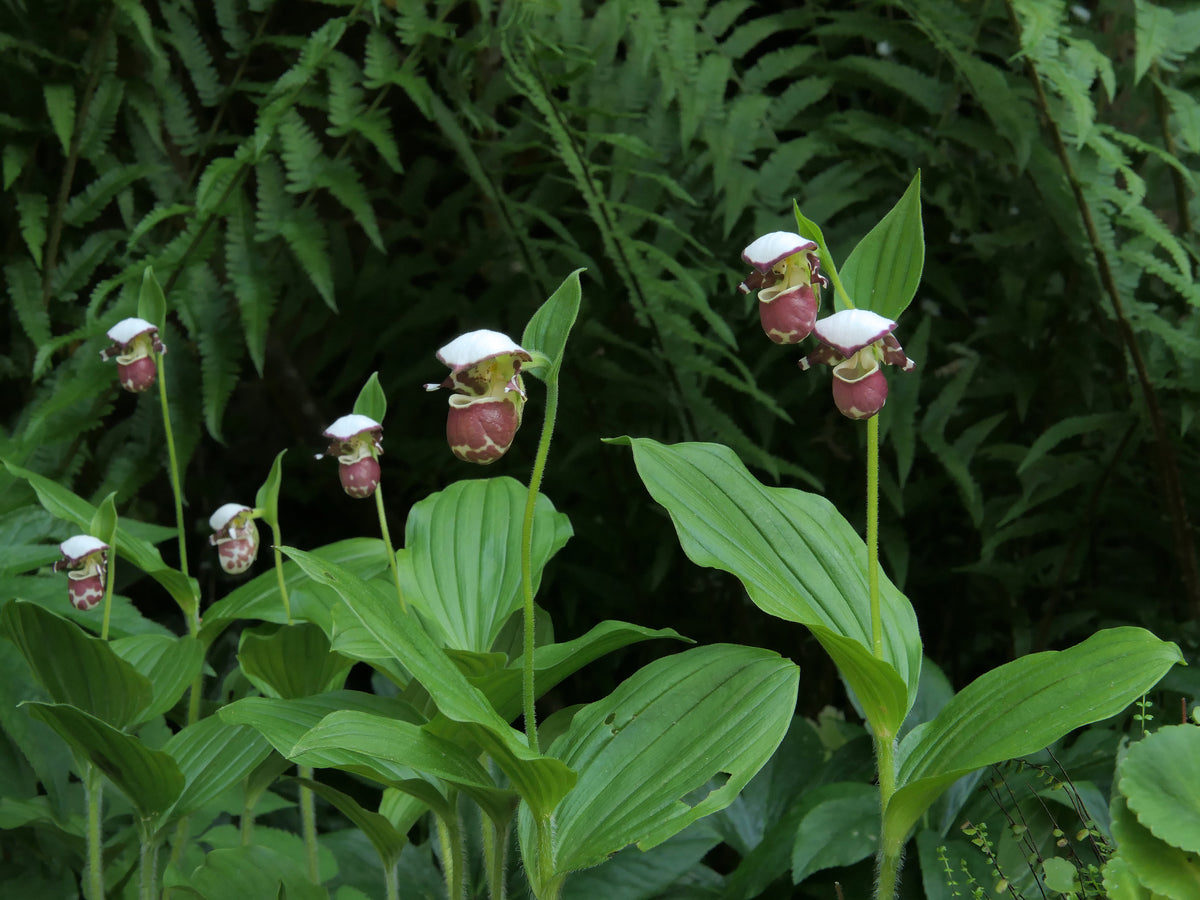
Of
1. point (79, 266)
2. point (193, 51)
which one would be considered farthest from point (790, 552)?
point (193, 51)

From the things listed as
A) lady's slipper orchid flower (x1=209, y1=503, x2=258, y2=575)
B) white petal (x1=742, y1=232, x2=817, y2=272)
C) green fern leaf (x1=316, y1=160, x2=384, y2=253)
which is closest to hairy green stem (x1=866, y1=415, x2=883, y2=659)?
white petal (x1=742, y1=232, x2=817, y2=272)

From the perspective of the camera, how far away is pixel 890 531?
148 cm

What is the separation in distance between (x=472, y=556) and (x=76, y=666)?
0.37m

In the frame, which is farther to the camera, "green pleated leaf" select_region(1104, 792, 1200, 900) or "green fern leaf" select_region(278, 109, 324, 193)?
"green fern leaf" select_region(278, 109, 324, 193)

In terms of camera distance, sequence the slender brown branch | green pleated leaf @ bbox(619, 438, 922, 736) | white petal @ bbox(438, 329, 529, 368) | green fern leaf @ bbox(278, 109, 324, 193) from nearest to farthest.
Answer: white petal @ bbox(438, 329, 529, 368) → green pleated leaf @ bbox(619, 438, 922, 736) → the slender brown branch → green fern leaf @ bbox(278, 109, 324, 193)

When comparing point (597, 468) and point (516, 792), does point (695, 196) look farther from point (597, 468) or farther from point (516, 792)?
point (516, 792)

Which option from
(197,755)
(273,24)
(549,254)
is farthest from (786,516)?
(273,24)

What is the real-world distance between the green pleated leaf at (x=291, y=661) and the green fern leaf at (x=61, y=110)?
0.87 metres

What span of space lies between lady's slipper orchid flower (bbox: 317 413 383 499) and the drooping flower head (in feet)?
0.75

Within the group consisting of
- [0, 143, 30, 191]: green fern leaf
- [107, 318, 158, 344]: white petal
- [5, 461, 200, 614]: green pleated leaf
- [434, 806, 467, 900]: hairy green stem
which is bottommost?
[434, 806, 467, 900]: hairy green stem

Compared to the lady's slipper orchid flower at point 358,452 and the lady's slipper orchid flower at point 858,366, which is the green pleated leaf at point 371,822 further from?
the lady's slipper orchid flower at point 858,366

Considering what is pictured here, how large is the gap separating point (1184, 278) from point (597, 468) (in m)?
0.89

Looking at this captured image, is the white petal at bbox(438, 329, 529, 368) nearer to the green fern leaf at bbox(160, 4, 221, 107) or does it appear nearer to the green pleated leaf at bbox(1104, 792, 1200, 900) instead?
the green pleated leaf at bbox(1104, 792, 1200, 900)

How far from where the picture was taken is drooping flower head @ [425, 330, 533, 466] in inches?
25.8
